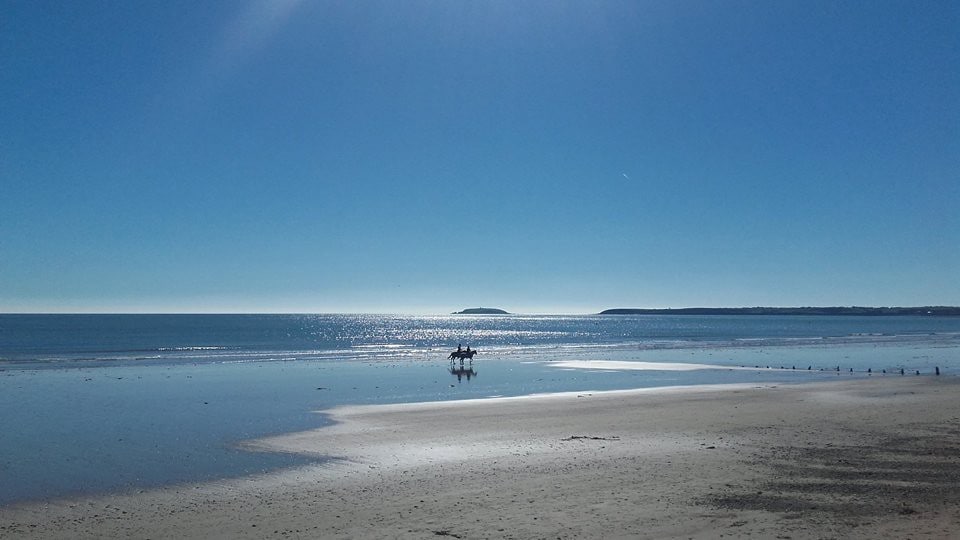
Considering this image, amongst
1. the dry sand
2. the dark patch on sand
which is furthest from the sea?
the dark patch on sand

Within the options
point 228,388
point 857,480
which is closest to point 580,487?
point 857,480

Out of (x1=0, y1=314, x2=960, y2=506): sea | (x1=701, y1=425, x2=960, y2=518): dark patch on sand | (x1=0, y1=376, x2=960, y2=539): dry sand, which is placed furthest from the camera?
(x1=0, y1=314, x2=960, y2=506): sea

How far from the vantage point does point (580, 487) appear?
1255 centimetres

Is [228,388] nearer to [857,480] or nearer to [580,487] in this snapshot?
[580,487]

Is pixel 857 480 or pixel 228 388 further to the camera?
pixel 228 388

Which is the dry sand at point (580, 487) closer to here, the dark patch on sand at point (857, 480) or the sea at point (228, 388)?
the dark patch on sand at point (857, 480)

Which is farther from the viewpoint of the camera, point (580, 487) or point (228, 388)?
point (228, 388)

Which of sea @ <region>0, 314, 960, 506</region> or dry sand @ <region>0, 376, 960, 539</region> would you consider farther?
sea @ <region>0, 314, 960, 506</region>

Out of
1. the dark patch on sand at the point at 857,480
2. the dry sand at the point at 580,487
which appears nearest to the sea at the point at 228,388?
the dry sand at the point at 580,487

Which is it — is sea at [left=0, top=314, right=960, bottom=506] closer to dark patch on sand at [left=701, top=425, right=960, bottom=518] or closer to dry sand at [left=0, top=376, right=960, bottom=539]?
dry sand at [left=0, top=376, right=960, bottom=539]

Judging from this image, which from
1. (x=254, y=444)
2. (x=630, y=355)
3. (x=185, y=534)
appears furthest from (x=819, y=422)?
(x=630, y=355)

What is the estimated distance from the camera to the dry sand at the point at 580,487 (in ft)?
33.8

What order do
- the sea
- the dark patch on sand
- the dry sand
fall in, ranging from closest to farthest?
the dry sand
the dark patch on sand
the sea

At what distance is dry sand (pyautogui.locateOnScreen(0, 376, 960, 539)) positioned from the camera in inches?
405
